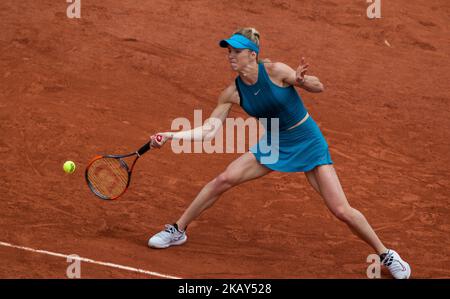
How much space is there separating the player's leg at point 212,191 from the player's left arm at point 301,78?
822 millimetres

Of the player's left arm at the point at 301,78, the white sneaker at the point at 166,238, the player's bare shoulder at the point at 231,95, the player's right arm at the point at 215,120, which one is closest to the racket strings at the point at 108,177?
the white sneaker at the point at 166,238

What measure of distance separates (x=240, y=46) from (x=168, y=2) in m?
6.69

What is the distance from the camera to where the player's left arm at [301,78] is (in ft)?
21.8

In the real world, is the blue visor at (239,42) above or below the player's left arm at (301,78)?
above

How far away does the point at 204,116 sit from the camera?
10.5 metres

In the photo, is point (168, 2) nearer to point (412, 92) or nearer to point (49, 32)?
point (49, 32)

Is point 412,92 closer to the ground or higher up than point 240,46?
higher up

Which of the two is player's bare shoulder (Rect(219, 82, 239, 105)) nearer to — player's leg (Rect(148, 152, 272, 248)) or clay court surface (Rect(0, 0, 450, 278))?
player's leg (Rect(148, 152, 272, 248))

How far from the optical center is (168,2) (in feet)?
43.4

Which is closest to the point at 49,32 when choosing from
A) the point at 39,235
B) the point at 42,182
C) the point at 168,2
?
the point at 168,2

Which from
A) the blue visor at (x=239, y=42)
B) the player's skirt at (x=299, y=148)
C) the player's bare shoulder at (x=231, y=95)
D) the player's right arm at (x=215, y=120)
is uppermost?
the blue visor at (x=239, y=42)

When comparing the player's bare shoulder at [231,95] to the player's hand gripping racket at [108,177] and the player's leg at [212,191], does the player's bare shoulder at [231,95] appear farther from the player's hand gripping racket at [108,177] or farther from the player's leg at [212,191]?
the player's hand gripping racket at [108,177]

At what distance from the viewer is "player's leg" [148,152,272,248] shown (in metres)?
7.32

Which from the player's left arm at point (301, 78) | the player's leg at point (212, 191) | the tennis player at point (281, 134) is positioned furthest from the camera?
the player's leg at point (212, 191)
